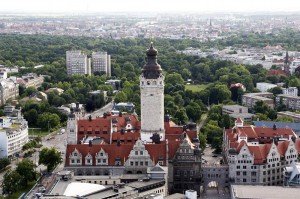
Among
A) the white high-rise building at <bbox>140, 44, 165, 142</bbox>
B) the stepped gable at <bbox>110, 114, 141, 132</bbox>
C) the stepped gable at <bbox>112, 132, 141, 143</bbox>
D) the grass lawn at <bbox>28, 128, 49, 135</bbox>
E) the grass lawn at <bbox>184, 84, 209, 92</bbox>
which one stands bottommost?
the grass lawn at <bbox>28, 128, 49, 135</bbox>

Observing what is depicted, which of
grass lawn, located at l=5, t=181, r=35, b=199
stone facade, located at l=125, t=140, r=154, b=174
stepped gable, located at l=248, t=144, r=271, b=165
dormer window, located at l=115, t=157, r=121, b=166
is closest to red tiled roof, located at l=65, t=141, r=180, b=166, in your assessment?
dormer window, located at l=115, t=157, r=121, b=166

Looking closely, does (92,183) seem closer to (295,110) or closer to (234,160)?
(234,160)

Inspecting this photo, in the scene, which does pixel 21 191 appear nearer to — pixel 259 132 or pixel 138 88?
pixel 259 132

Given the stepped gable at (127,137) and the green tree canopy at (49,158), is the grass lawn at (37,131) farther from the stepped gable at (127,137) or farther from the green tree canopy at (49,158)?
Answer: the stepped gable at (127,137)

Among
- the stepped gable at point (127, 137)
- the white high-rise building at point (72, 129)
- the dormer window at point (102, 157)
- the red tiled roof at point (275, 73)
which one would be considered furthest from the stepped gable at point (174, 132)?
the red tiled roof at point (275, 73)

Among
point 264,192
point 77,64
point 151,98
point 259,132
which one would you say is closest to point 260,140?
point 259,132

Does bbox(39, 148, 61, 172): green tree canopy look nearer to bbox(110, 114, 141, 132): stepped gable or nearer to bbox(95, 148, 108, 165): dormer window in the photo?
bbox(110, 114, 141, 132): stepped gable
